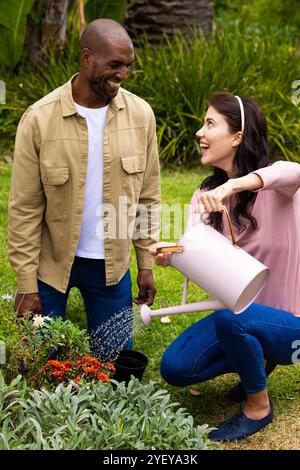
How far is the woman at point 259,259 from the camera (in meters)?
3.88

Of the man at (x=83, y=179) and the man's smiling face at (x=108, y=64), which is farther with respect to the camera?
the man at (x=83, y=179)

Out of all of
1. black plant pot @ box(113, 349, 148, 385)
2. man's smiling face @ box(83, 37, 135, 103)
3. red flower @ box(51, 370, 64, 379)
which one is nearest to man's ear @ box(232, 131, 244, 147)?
man's smiling face @ box(83, 37, 135, 103)

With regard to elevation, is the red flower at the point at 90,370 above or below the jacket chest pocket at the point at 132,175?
below

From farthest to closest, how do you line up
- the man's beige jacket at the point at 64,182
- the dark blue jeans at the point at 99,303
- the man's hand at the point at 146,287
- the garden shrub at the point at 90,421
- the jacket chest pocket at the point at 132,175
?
the man's hand at the point at 146,287 < the dark blue jeans at the point at 99,303 < the jacket chest pocket at the point at 132,175 < the man's beige jacket at the point at 64,182 < the garden shrub at the point at 90,421

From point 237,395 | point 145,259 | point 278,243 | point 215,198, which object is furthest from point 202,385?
point 215,198

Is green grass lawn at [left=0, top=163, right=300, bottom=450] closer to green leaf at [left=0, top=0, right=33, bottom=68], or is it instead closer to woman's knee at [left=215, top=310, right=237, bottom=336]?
woman's knee at [left=215, top=310, right=237, bottom=336]

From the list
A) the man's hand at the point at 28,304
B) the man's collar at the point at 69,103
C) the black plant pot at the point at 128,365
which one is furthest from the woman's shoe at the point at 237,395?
the man's collar at the point at 69,103

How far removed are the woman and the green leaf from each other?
5.11m

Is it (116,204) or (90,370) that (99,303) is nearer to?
(116,204)

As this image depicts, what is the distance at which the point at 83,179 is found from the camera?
4156 millimetres

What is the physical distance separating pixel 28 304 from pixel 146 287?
0.63m

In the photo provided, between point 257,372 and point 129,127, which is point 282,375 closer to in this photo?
point 257,372

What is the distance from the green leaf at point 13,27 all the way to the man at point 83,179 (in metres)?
4.79

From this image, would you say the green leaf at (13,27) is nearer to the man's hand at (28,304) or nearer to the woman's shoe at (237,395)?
the man's hand at (28,304)
